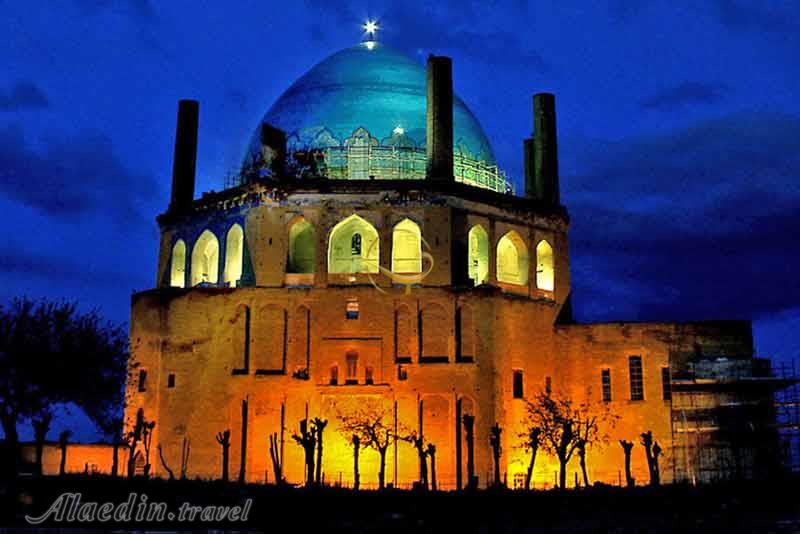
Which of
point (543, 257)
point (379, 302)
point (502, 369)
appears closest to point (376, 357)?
point (379, 302)

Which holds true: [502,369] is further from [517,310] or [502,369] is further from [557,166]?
[557,166]

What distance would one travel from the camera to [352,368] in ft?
127

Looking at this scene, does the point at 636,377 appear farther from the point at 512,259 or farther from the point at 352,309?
the point at 352,309

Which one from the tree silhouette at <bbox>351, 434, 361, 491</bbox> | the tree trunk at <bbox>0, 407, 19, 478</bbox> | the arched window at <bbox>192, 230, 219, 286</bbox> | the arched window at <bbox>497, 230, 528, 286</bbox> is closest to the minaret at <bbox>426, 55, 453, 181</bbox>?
the arched window at <bbox>497, 230, 528, 286</bbox>

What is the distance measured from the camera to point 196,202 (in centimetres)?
4403

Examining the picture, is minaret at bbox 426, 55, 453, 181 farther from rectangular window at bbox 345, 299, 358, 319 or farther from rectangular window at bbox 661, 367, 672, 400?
rectangular window at bbox 661, 367, 672, 400

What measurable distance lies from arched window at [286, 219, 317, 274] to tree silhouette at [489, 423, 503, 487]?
10220 millimetres

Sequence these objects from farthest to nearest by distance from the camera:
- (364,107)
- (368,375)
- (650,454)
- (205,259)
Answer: (205,259)
(364,107)
(368,375)
(650,454)

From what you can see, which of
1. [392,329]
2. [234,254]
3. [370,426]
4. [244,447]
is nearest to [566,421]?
[370,426]

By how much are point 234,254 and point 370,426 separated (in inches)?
385

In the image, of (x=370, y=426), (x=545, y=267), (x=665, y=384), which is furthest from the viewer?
(x=545, y=267)

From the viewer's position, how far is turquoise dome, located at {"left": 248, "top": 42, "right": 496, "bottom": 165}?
43438 millimetres

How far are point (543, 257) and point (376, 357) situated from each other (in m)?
9.95

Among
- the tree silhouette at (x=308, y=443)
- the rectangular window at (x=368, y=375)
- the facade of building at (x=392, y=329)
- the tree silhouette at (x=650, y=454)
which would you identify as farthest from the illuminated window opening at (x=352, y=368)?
the tree silhouette at (x=650, y=454)
